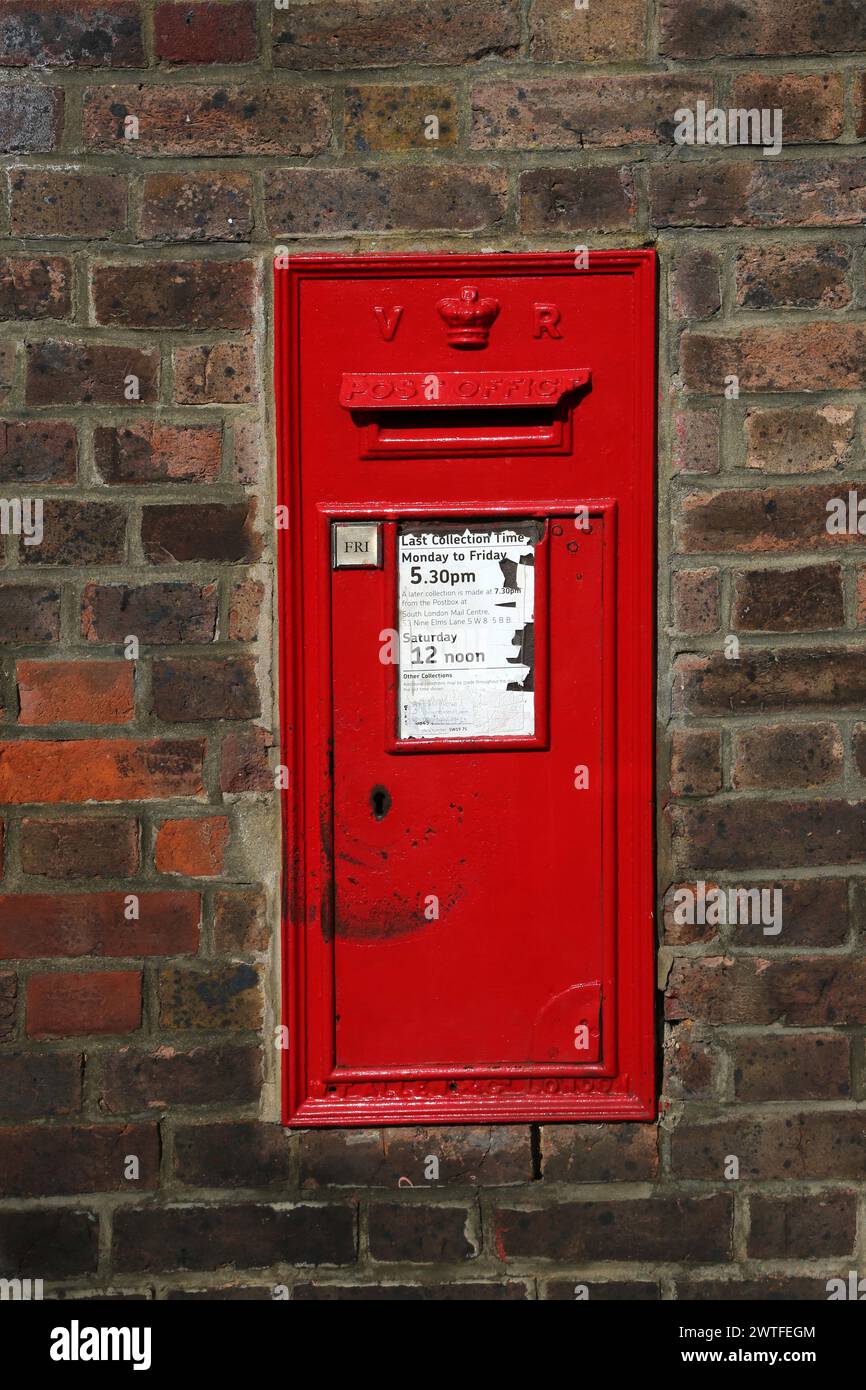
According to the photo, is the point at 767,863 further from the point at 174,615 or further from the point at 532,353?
the point at 174,615

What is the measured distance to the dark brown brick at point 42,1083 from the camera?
186cm

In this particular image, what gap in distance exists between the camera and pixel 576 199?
1.78 meters

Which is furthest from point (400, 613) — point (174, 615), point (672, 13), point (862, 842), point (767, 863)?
point (672, 13)

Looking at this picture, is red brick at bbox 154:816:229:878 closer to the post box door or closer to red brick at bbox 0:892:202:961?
red brick at bbox 0:892:202:961

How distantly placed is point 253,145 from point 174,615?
0.73 m

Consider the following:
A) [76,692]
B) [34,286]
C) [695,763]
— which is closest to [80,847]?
[76,692]

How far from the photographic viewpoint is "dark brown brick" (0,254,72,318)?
1.78m

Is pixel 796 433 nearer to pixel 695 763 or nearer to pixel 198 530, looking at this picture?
pixel 695 763

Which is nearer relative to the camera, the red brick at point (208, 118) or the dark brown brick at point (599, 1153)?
the red brick at point (208, 118)

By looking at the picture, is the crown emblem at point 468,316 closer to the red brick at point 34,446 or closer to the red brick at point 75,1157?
the red brick at point 34,446

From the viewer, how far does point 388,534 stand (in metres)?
1.78

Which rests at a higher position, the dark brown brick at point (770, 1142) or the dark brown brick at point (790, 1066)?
the dark brown brick at point (790, 1066)

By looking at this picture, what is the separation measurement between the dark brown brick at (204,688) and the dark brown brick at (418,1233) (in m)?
0.84

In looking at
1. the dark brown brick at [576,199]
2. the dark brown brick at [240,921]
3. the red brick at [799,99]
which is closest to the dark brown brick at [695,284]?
the dark brown brick at [576,199]
